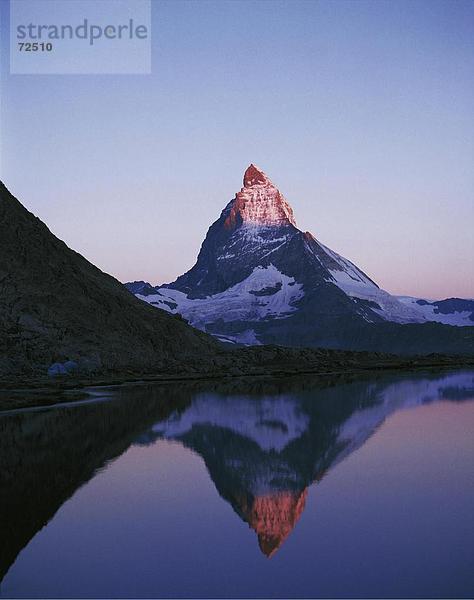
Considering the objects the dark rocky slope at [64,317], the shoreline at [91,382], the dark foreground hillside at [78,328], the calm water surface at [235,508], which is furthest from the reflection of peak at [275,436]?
the dark rocky slope at [64,317]

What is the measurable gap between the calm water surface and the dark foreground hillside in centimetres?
5967

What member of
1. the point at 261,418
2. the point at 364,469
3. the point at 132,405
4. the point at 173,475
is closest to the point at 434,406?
the point at 261,418

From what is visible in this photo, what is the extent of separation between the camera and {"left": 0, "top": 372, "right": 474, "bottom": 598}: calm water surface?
17203 mm

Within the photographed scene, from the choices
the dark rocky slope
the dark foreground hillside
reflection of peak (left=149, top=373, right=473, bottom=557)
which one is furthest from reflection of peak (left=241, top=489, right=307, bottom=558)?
the dark rocky slope

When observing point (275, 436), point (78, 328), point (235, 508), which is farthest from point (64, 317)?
point (235, 508)

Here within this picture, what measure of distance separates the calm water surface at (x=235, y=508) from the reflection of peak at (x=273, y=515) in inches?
2.7

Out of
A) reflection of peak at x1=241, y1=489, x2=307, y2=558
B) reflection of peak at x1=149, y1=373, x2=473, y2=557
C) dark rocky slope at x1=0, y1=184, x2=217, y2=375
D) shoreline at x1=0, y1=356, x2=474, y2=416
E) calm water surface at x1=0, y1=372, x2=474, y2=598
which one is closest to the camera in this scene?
calm water surface at x1=0, y1=372, x2=474, y2=598

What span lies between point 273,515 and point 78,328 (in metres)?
103

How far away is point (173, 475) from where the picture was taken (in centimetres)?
3222

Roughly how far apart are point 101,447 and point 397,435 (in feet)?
60.2

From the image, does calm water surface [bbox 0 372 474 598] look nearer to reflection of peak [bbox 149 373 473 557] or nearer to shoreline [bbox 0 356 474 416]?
reflection of peak [bbox 149 373 473 557]

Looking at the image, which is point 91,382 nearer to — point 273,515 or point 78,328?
point 78,328

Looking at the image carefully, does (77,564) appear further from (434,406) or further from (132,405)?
(434,406)

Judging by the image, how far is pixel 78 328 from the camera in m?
124
